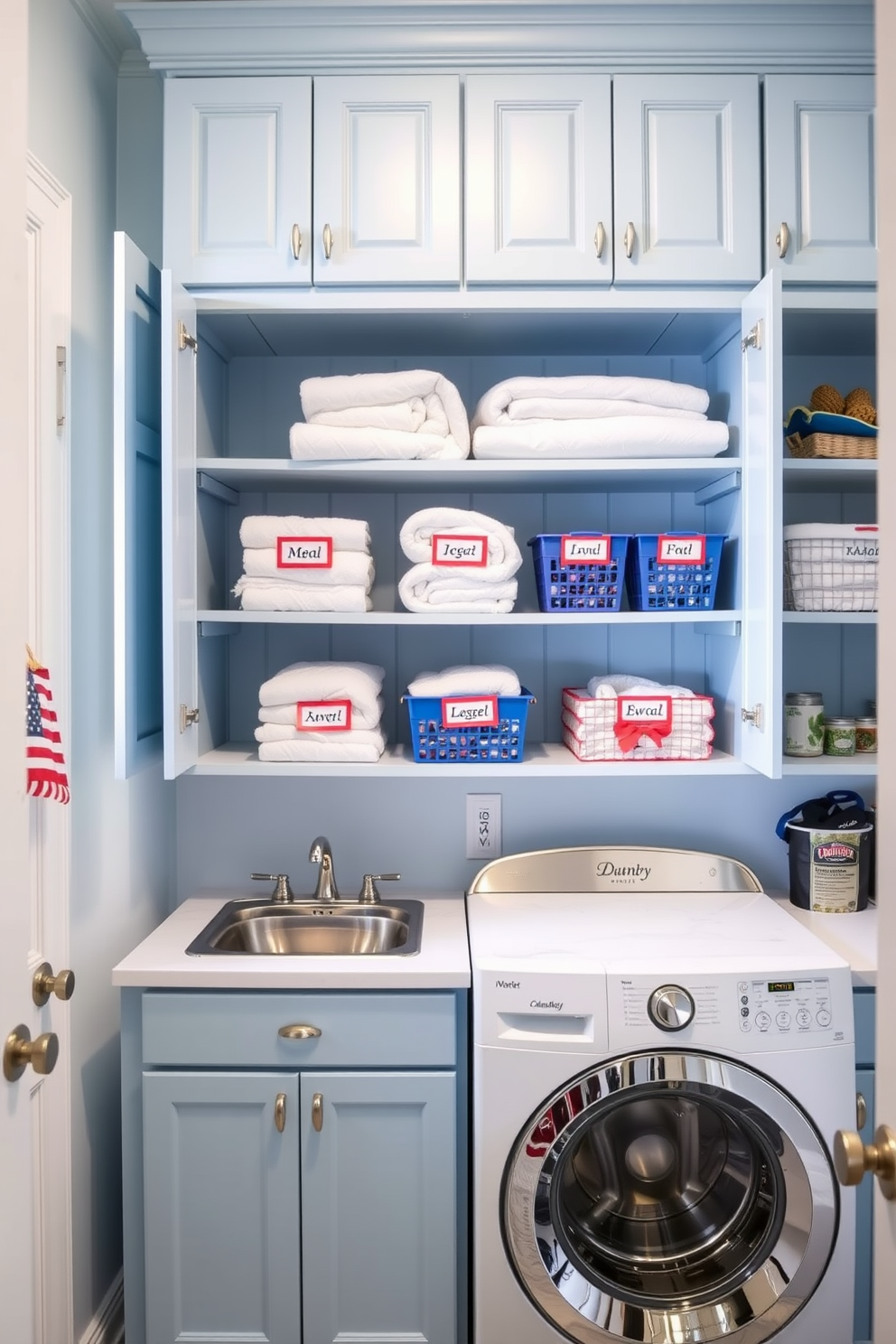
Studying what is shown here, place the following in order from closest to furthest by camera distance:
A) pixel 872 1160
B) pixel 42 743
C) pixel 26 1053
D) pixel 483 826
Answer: pixel 872 1160, pixel 26 1053, pixel 42 743, pixel 483 826

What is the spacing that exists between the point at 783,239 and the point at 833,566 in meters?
0.65

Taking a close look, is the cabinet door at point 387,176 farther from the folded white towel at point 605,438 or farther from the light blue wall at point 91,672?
the light blue wall at point 91,672

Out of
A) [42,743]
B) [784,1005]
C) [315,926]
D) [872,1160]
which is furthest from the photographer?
[315,926]

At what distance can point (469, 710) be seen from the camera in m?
1.96

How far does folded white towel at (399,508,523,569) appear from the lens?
75.4 inches

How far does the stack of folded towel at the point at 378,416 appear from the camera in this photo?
6.16 feet

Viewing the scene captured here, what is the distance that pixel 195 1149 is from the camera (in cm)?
172

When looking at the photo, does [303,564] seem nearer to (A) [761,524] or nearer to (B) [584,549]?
(B) [584,549]

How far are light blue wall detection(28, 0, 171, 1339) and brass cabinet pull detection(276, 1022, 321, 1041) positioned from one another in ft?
1.44

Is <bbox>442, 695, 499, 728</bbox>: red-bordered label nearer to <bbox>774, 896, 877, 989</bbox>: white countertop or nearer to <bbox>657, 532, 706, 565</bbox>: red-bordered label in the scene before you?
<bbox>657, 532, 706, 565</bbox>: red-bordered label

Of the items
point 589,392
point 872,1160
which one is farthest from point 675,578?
point 872,1160

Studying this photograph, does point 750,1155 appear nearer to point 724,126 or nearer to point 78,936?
point 78,936

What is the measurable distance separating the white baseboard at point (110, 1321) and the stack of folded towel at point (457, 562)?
1.56 m

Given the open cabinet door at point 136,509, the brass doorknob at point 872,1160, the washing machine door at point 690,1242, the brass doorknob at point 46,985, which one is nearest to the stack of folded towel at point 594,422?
the open cabinet door at point 136,509
